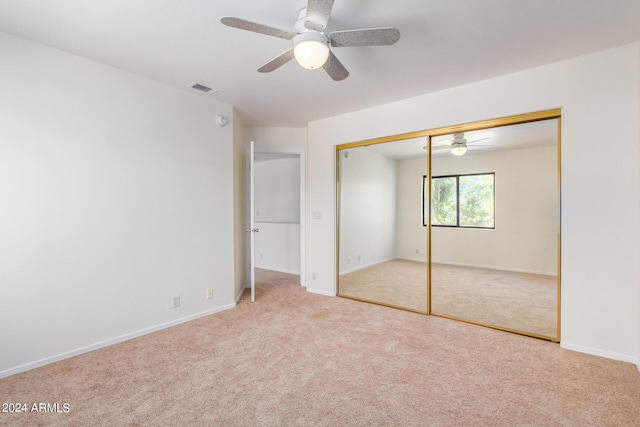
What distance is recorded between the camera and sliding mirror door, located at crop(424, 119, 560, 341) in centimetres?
277

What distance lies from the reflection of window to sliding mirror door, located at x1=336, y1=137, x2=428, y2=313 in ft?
0.64

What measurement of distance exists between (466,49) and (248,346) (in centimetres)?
318

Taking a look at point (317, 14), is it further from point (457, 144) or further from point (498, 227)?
point (498, 227)

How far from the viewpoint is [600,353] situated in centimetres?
238

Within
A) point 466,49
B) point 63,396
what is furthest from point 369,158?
point 63,396

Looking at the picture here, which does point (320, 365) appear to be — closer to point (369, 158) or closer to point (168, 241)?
point (168, 241)

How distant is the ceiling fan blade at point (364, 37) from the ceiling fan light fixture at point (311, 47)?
0.25ft

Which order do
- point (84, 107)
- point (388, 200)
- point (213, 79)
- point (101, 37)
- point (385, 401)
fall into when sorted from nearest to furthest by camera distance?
point (385, 401) < point (101, 37) < point (84, 107) < point (213, 79) < point (388, 200)

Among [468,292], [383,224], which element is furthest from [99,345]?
[468,292]

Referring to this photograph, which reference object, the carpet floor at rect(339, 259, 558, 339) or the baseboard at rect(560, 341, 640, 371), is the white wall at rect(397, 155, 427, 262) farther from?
the baseboard at rect(560, 341, 640, 371)

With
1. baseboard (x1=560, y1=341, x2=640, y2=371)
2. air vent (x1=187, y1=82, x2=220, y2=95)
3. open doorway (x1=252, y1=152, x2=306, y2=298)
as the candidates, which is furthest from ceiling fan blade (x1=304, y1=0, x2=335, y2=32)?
open doorway (x1=252, y1=152, x2=306, y2=298)

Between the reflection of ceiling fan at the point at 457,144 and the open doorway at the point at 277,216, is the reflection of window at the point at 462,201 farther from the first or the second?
the open doorway at the point at 277,216

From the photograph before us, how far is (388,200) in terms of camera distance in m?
→ 3.99

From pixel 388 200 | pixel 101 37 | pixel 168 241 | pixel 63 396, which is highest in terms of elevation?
pixel 101 37
